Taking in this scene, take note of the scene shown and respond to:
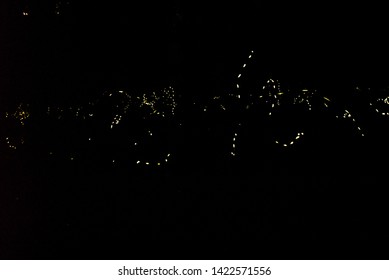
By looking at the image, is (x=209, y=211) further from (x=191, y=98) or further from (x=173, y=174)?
(x=191, y=98)

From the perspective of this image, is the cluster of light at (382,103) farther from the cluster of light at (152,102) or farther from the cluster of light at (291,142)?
the cluster of light at (152,102)

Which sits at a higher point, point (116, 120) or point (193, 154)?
point (116, 120)

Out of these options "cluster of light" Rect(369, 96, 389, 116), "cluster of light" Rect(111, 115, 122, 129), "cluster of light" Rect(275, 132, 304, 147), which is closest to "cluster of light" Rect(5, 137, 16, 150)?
"cluster of light" Rect(111, 115, 122, 129)

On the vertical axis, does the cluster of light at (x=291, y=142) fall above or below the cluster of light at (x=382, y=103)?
below

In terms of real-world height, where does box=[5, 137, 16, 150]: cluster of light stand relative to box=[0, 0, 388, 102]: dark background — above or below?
below

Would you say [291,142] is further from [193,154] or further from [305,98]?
[193,154]

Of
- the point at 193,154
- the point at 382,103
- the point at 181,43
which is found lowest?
the point at 193,154

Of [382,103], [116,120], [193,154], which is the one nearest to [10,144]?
[116,120]

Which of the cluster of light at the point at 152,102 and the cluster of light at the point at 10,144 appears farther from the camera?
the cluster of light at the point at 10,144

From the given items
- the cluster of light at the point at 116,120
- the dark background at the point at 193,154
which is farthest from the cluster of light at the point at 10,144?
the cluster of light at the point at 116,120

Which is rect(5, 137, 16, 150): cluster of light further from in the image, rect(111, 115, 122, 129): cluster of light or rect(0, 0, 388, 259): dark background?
rect(111, 115, 122, 129): cluster of light

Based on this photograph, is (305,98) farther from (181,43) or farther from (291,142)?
(181,43)

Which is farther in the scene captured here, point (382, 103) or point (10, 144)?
point (10, 144)
